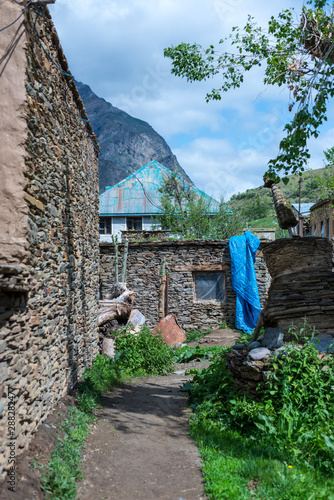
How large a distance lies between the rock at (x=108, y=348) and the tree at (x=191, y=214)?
39.2 feet

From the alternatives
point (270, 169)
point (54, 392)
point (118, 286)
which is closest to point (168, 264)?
point (118, 286)

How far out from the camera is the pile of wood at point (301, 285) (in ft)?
19.0

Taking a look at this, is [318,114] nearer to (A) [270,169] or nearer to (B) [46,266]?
(A) [270,169]

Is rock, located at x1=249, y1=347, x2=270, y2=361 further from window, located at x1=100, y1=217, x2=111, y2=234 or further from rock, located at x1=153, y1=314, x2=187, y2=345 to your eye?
window, located at x1=100, y1=217, x2=111, y2=234

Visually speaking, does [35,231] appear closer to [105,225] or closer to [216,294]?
[216,294]

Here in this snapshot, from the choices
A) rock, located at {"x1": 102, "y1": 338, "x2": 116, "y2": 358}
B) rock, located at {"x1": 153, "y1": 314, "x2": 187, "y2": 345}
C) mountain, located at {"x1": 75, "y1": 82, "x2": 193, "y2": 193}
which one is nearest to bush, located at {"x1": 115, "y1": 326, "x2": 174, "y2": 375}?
rock, located at {"x1": 102, "y1": 338, "x2": 116, "y2": 358}

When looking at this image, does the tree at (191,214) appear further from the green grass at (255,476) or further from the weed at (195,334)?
the green grass at (255,476)

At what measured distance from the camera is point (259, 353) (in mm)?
5582

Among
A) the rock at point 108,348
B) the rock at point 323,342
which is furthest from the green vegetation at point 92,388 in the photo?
the rock at point 323,342

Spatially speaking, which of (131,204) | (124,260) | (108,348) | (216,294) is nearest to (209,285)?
(216,294)

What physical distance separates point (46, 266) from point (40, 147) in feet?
4.49

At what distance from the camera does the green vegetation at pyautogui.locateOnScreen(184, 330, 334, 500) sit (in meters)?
3.69

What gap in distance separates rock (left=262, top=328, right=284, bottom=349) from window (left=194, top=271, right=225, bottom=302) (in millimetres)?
8865

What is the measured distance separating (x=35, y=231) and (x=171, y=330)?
976 cm
